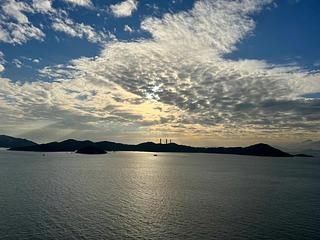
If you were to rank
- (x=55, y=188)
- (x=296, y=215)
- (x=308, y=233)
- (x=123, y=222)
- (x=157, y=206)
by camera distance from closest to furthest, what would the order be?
1. (x=308, y=233)
2. (x=123, y=222)
3. (x=296, y=215)
4. (x=157, y=206)
5. (x=55, y=188)

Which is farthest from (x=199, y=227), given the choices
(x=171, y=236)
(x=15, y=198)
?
(x=15, y=198)

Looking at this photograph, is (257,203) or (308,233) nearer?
(308,233)

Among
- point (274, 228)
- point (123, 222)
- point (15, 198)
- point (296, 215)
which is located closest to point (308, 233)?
point (274, 228)

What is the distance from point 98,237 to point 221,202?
39.8 m

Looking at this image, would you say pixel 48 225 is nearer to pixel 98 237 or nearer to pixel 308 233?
pixel 98 237

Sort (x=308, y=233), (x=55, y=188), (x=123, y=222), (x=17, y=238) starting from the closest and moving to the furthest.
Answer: (x=17, y=238) → (x=308, y=233) → (x=123, y=222) → (x=55, y=188)

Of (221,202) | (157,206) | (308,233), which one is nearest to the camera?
(308,233)

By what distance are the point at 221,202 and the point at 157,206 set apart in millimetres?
17408

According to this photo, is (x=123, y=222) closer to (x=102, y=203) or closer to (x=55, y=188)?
(x=102, y=203)

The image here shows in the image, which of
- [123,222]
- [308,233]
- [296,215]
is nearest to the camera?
[308,233]

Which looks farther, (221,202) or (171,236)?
(221,202)

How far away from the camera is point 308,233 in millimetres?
52688

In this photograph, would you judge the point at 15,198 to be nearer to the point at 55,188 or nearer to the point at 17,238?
the point at 55,188

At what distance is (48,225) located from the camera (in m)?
54.6
